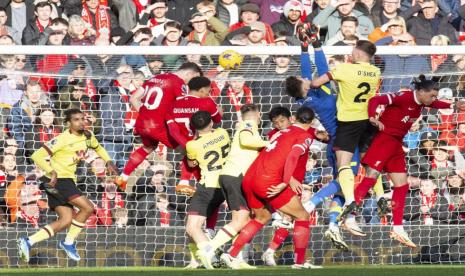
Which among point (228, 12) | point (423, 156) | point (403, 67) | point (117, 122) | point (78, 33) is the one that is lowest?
point (423, 156)

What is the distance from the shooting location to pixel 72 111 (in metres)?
17.4

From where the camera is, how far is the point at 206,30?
65.1 ft

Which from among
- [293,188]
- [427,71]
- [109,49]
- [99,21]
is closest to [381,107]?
[427,71]

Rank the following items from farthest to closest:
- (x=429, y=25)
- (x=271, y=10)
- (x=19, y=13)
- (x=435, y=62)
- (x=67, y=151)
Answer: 1. (x=19, y=13)
2. (x=271, y=10)
3. (x=429, y=25)
4. (x=435, y=62)
5. (x=67, y=151)

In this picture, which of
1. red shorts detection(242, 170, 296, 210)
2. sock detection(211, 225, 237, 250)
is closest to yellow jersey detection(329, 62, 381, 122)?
red shorts detection(242, 170, 296, 210)

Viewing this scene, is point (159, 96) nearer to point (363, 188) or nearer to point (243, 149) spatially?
point (243, 149)

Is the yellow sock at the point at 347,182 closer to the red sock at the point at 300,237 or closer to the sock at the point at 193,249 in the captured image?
the red sock at the point at 300,237

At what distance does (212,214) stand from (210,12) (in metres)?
4.65

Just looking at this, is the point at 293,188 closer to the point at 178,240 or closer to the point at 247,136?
the point at 247,136

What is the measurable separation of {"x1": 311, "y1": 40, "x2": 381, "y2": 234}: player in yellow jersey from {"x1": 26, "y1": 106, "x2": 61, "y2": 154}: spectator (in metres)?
4.49

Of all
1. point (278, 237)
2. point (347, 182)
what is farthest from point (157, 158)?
point (347, 182)

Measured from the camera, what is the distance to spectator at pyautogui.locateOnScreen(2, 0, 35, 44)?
2044cm

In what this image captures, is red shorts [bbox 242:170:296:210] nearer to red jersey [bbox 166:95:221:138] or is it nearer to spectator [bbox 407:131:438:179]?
red jersey [bbox 166:95:221:138]

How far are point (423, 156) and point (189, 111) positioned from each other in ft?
12.2
